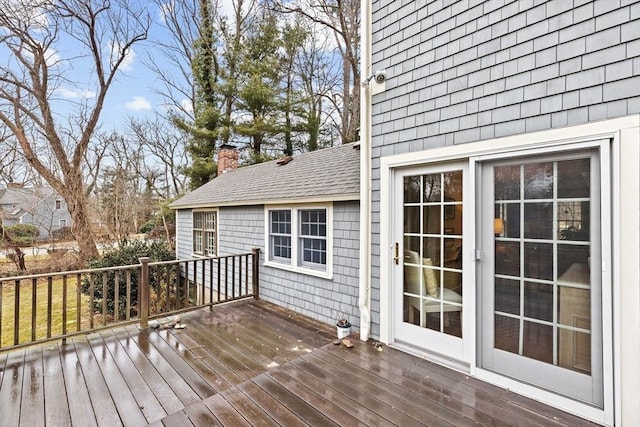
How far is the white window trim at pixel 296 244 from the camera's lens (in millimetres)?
4770

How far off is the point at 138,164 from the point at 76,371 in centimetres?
1453

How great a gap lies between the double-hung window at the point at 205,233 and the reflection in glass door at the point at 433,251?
5.84 metres

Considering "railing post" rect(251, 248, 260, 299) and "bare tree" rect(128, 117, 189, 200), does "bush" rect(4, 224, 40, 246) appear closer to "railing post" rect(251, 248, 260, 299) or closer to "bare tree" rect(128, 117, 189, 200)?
"bare tree" rect(128, 117, 189, 200)

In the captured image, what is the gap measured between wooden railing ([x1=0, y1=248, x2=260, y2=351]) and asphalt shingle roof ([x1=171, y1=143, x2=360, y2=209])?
1.36 meters

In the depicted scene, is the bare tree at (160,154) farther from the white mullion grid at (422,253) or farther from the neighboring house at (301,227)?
the white mullion grid at (422,253)

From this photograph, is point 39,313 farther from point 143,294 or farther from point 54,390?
point 54,390

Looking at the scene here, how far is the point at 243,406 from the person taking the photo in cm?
256

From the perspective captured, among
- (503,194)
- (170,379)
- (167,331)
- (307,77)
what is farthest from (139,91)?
(503,194)

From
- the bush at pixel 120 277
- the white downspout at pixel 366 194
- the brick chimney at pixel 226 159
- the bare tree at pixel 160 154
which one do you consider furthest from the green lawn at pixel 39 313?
the bare tree at pixel 160 154

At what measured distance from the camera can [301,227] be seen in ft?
17.9

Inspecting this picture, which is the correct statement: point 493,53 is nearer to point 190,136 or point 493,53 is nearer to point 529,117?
point 529,117

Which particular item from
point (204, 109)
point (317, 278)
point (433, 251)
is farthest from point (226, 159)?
point (433, 251)

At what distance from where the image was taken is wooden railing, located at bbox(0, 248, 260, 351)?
172 inches

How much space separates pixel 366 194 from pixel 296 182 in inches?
92.9
